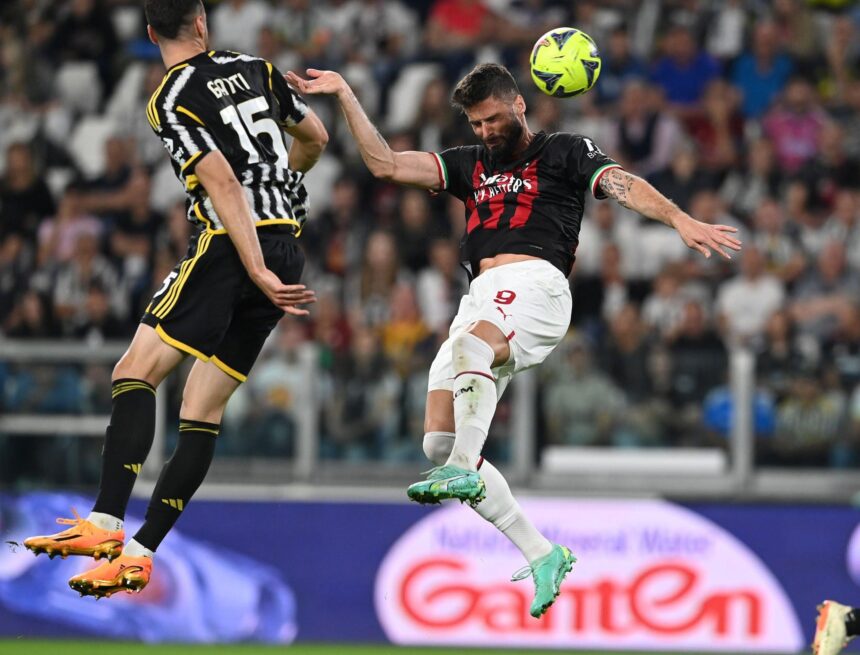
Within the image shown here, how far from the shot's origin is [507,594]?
453 inches

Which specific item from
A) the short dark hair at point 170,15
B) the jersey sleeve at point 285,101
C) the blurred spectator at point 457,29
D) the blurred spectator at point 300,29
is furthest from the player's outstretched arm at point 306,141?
the blurred spectator at point 300,29

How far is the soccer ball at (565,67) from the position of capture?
25.4ft

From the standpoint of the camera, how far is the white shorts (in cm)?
750

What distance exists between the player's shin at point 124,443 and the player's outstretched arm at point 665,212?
2380mm

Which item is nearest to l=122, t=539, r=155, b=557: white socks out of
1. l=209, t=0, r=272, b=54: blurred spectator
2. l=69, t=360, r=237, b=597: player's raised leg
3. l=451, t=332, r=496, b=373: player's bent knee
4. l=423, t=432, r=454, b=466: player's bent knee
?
l=69, t=360, r=237, b=597: player's raised leg

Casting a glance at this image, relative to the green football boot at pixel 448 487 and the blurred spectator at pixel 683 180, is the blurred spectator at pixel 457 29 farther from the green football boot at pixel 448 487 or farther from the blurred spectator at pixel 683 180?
the green football boot at pixel 448 487

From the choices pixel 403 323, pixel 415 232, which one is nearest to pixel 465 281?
pixel 403 323

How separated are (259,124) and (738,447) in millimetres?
5369

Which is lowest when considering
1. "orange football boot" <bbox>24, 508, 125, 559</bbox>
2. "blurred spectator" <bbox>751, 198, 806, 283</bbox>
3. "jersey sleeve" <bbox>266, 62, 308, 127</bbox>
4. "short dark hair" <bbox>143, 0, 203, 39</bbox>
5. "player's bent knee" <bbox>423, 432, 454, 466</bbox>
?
"orange football boot" <bbox>24, 508, 125, 559</bbox>

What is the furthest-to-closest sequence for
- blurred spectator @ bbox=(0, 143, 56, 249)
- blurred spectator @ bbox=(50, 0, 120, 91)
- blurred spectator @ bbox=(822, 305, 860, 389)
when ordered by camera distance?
blurred spectator @ bbox=(50, 0, 120, 91), blurred spectator @ bbox=(0, 143, 56, 249), blurred spectator @ bbox=(822, 305, 860, 389)

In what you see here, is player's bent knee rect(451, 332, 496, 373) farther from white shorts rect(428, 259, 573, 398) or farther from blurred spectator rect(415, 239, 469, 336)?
blurred spectator rect(415, 239, 469, 336)

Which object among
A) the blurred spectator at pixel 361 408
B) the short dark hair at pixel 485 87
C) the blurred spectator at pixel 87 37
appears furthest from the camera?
the blurred spectator at pixel 87 37

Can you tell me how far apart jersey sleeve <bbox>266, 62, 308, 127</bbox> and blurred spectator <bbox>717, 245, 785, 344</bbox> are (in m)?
5.88

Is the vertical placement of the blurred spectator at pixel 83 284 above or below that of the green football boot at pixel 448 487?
above
